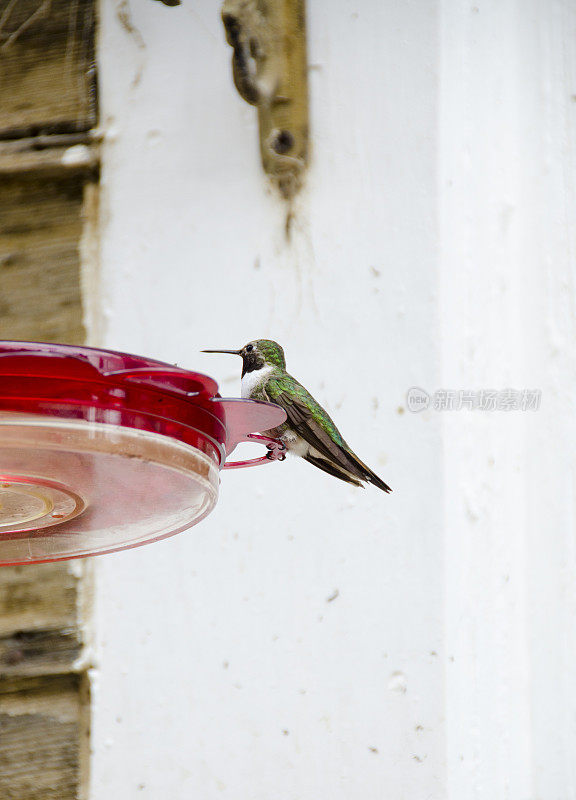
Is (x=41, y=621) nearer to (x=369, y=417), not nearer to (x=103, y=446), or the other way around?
(x=369, y=417)

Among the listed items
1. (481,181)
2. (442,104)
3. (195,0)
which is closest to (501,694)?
(481,181)

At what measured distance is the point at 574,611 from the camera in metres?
1.46

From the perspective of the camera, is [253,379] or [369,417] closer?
[253,379]

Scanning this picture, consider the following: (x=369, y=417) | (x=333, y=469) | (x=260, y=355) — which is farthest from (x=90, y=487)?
(x=369, y=417)

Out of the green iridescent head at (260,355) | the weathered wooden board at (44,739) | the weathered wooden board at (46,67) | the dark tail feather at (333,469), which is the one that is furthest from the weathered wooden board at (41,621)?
the weathered wooden board at (46,67)

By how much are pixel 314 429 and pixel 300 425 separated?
0.05 ft

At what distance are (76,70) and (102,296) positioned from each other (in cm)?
43

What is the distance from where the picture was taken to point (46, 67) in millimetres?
1787

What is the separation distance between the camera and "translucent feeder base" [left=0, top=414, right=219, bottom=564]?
73 centimetres

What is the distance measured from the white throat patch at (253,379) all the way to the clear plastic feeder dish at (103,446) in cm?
19

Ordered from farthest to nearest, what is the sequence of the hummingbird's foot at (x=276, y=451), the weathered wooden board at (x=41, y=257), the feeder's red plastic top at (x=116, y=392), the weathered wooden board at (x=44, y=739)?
the weathered wooden board at (x=41, y=257)
the weathered wooden board at (x=44, y=739)
the hummingbird's foot at (x=276, y=451)
the feeder's red plastic top at (x=116, y=392)

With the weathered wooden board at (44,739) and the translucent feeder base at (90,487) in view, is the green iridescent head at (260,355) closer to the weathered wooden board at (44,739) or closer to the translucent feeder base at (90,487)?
the translucent feeder base at (90,487)

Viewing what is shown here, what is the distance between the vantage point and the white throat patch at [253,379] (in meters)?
1.14

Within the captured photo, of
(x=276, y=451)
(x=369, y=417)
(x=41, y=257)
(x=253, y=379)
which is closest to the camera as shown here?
(x=276, y=451)
